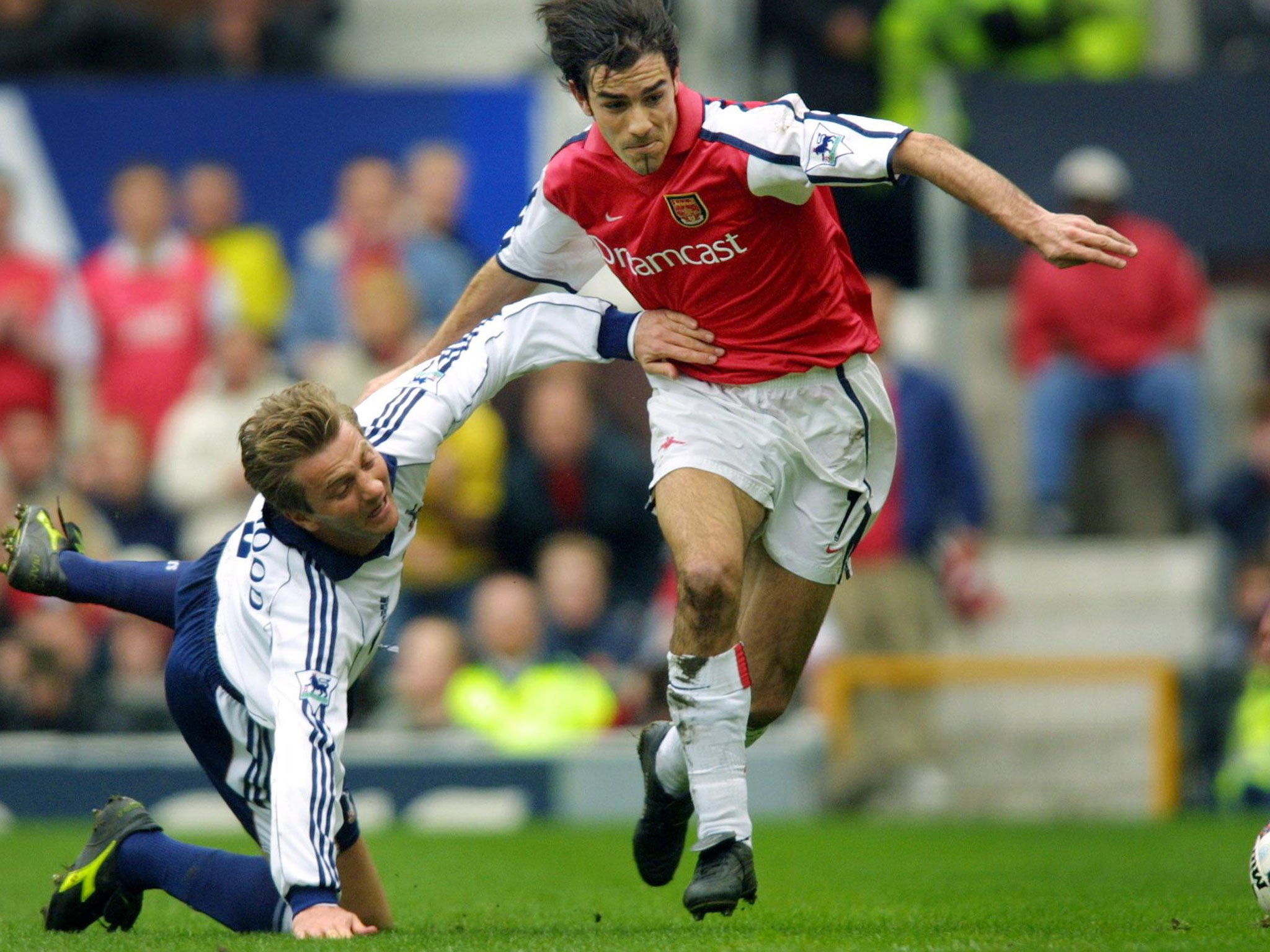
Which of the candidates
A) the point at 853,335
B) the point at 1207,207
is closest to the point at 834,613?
the point at 1207,207

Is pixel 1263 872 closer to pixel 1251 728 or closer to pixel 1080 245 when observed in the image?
pixel 1080 245

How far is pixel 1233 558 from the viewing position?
37.8 ft

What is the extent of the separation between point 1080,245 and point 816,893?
2.70m

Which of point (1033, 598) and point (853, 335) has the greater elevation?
point (853, 335)

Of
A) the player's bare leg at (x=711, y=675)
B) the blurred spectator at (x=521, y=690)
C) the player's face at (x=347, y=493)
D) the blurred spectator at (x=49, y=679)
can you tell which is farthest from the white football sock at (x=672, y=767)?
the blurred spectator at (x=49, y=679)

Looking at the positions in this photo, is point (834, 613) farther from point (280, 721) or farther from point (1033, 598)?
point (280, 721)

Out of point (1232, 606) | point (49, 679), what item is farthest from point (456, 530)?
point (1232, 606)

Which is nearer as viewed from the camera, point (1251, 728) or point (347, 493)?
point (347, 493)

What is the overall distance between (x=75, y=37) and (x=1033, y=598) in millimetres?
7673

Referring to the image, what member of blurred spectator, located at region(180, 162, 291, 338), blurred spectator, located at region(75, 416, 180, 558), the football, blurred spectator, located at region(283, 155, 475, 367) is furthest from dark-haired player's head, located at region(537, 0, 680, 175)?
blurred spectator, located at region(180, 162, 291, 338)

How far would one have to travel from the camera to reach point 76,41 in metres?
14.0

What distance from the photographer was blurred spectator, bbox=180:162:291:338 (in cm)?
1278

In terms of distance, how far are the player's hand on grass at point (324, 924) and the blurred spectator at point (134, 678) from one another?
6.03 m

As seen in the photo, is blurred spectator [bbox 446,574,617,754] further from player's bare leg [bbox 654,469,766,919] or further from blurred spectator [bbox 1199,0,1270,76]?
blurred spectator [bbox 1199,0,1270,76]
